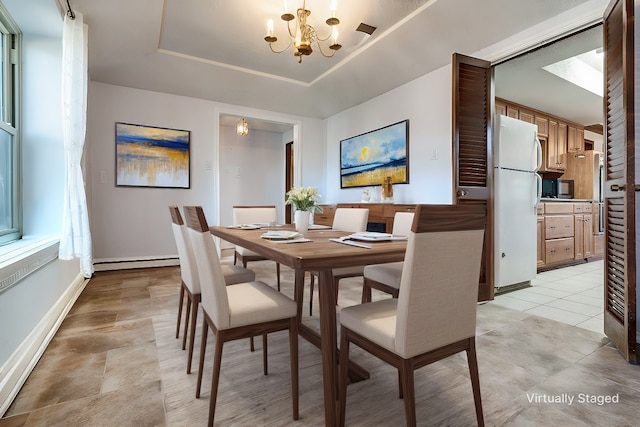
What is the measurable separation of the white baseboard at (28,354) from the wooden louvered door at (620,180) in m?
3.15

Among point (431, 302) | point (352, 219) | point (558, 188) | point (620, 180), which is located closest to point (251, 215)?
point (352, 219)

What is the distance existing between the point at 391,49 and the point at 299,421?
139 inches

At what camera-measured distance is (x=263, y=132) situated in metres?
6.83

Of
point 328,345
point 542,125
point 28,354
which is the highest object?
point 542,125

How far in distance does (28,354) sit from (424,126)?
3915mm

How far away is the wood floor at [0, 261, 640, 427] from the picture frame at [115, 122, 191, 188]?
8.07 ft

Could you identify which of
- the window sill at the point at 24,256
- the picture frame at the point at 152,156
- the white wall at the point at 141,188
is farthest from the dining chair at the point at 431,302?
the picture frame at the point at 152,156

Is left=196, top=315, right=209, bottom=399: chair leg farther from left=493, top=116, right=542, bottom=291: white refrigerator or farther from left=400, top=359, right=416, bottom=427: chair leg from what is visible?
left=493, top=116, right=542, bottom=291: white refrigerator

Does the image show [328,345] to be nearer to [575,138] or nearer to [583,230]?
[583,230]

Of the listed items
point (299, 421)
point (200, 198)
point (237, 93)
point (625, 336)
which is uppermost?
point (237, 93)

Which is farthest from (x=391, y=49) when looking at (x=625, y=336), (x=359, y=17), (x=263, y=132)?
(x=263, y=132)

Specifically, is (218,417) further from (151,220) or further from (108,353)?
(151,220)

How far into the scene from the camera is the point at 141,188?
14.0ft

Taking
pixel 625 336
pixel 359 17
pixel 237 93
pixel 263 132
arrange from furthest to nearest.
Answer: pixel 263 132, pixel 237 93, pixel 359 17, pixel 625 336
